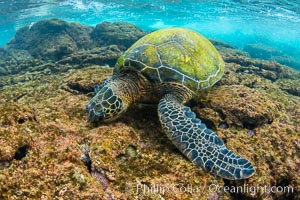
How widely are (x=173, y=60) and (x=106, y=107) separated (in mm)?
1468

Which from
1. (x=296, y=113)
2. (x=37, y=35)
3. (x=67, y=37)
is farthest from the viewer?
(x=37, y=35)

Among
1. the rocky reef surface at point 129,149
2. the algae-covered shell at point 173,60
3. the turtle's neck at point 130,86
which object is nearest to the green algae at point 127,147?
the rocky reef surface at point 129,149

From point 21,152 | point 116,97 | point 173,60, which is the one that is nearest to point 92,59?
point 173,60

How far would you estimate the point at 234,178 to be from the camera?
7.82 ft

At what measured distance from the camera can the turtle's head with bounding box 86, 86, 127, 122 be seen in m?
3.10

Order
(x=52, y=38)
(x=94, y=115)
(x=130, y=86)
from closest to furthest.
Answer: (x=94, y=115), (x=130, y=86), (x=52, y=38)

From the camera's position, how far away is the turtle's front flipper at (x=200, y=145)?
2.44 metres

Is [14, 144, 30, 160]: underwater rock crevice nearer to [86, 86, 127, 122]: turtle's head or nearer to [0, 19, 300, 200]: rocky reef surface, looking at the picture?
[0, 19, 300, 200]: rocky reef surface

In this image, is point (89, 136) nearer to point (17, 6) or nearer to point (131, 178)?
point (131, 178)

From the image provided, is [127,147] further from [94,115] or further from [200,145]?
[200,145]

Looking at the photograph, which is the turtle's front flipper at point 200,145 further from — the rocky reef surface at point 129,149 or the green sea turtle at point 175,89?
the rocky reef surface at point 129,149

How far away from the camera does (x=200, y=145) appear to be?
8.91 feet

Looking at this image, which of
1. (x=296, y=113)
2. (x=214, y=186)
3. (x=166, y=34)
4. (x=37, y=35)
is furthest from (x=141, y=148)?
(x=37, y=35)

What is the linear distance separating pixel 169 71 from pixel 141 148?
58.4 inches
